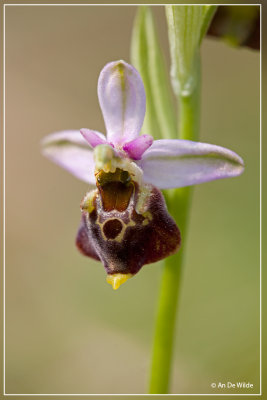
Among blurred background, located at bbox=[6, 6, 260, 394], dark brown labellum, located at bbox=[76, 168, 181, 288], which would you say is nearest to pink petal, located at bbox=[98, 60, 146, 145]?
dark brown labellum, located at bbox=[76, 168, 181, 288]

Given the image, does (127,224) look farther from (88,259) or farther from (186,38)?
(88,259)

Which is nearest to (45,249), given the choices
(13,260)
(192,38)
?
(13,260)

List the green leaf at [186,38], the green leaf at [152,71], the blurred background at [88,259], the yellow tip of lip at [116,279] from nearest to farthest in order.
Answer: the yellow tip of lip at [116,279], the green leaf at [186,38], the green leaf at [152,71], the blurred background at [88,259]

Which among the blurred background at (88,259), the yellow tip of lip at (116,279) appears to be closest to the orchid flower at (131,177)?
the yellow tip of lip at (116,279)

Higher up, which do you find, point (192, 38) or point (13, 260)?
point (192, 38)

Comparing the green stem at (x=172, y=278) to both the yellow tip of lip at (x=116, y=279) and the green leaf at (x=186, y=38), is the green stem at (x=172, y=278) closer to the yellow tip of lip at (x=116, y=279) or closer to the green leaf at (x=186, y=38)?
the green leaf at (x=186, y=38)

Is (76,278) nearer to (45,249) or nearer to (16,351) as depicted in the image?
(45,249)

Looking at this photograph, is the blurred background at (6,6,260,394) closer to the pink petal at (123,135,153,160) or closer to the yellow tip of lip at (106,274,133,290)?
the pink petal at (123,135,153,160)
